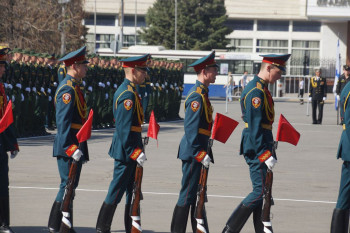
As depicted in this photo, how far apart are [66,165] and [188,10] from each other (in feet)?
234

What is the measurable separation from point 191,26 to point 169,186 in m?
66.2

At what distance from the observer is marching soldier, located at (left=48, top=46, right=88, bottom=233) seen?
27.9 feet

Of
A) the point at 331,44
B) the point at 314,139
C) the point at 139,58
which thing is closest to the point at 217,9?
the point at 331,44

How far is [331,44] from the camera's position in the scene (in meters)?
70.8

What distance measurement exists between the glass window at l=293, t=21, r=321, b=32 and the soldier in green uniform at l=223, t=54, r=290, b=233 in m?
86.7

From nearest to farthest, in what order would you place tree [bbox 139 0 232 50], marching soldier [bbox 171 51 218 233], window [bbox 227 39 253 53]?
marching soldier [bbox 171 51 218 233] → tree [bbox 139 0 232 50] → window [bbox 227 39 253 53]

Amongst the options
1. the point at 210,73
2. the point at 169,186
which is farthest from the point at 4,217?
the point at 169,186

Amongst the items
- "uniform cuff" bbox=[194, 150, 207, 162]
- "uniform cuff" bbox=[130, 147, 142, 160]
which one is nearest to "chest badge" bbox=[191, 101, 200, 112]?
"uniform cuff" bbox=[194, 150, 207, 162]

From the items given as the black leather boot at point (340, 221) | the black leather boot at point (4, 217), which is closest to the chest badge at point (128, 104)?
the black leather boot at point (4, 217)

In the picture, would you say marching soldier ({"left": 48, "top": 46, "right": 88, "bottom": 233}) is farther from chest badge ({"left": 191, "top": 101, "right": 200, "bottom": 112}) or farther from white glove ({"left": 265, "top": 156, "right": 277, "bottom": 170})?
white glove ({"left": 265, "top": 156, "right": 277, "bottom": 170})

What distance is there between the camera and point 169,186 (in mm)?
12852

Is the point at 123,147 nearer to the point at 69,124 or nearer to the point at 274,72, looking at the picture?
the point at 69,124

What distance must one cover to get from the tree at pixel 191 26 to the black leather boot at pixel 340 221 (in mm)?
68869

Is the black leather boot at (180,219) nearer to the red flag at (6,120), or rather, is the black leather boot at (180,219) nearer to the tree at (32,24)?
the red flag at (6,120)
